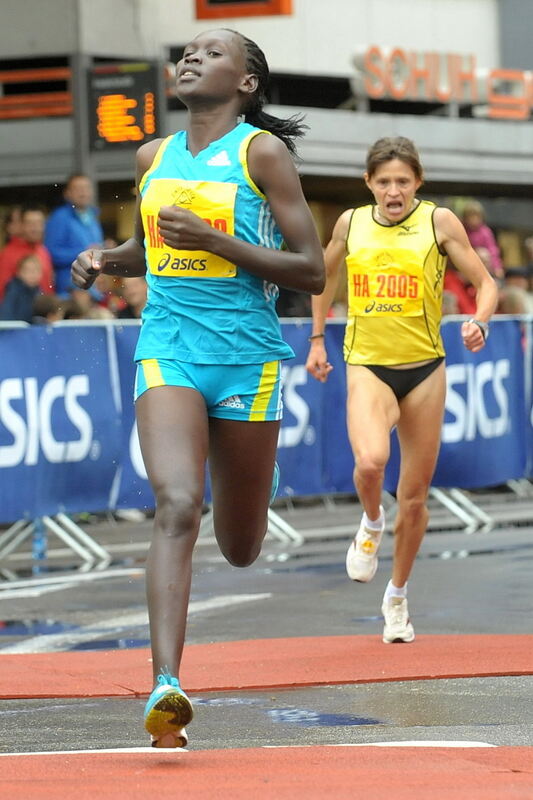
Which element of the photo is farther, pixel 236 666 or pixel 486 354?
pixel 486 354

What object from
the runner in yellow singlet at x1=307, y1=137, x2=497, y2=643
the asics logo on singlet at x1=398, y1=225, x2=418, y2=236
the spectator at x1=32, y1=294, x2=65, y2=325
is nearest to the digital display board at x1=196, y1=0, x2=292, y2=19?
the spectator at x1=32, y1=294, x2=65, y2=325

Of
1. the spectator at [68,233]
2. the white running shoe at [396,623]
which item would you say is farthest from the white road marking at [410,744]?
the spectator at [68,233]

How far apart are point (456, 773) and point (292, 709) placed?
158 centimetres

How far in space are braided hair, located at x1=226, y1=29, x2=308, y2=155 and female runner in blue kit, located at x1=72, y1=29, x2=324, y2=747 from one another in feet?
0.08

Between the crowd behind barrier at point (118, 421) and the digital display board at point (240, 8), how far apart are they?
24.5 feet

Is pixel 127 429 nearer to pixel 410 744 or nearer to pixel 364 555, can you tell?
pixel 364 555

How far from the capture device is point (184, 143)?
588cm

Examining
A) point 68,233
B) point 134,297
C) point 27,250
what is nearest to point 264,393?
point 134,297

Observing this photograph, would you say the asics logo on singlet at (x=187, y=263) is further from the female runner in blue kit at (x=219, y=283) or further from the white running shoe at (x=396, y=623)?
the white running shoe at (x=396, y=623)

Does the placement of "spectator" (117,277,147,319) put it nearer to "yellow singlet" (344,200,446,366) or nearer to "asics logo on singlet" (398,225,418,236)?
"yellow singlet" (344,200,446,366)

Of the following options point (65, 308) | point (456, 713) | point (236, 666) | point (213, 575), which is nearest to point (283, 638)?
point (236, 666)

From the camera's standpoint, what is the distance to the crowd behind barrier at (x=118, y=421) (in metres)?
11.9

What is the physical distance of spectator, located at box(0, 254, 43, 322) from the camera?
14977 mm

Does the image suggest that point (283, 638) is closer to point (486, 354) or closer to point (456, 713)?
point (456, 713)
